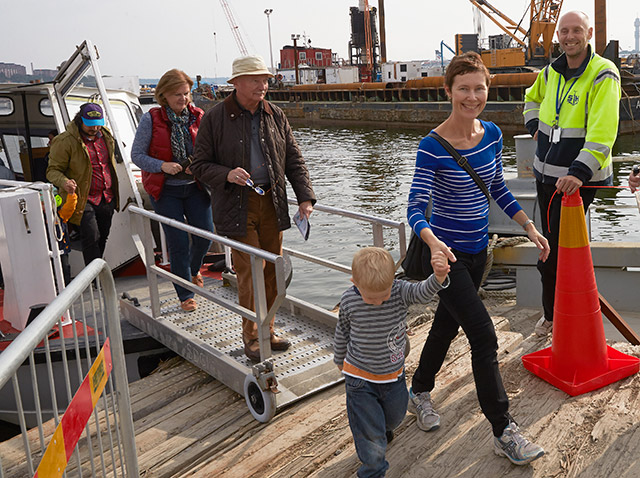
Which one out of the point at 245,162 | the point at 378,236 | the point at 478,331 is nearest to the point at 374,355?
the point at 478,331

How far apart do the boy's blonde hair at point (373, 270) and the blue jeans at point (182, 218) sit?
2.57m

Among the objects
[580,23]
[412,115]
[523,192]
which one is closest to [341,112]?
[412,115]

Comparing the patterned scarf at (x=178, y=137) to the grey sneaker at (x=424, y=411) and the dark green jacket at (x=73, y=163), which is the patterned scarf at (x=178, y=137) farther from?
the grey sneaker at (x=424, y=411)

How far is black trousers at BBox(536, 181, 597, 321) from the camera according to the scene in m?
4.00

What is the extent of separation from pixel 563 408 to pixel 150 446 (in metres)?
2.29

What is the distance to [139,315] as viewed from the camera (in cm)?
513

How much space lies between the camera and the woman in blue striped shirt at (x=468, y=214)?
2922 millimetres

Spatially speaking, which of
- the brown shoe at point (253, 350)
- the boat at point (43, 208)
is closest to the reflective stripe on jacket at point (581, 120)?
the brown shoe at point (253, 350)

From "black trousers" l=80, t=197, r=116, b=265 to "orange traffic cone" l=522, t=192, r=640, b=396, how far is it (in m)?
4.03

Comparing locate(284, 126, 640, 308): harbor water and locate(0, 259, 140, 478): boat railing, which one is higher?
locate(0, 259, 140, 478): boat railing

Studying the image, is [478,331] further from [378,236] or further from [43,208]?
[43,208]

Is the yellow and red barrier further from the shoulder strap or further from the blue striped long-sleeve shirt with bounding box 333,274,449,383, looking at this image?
the shoulder strap

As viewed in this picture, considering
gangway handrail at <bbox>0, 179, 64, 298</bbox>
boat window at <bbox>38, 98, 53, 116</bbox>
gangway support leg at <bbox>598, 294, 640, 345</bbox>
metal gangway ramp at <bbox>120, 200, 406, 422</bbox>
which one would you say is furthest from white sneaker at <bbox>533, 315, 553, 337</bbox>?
boat window at <bbox>38, 98, 53, 116</bbox>

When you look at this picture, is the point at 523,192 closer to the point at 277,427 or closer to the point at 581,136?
the point at 581,136
